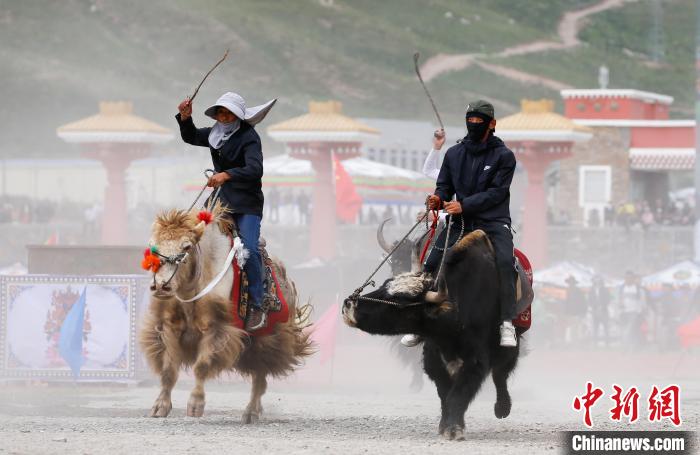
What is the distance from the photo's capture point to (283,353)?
12.6 m

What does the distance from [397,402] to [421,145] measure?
160ft

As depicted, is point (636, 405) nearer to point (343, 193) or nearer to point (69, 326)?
point (69, 326)

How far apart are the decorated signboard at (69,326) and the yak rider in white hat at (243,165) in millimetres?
7036

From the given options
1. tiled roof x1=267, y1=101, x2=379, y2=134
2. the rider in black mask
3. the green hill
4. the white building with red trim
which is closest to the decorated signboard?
the rider in black mask

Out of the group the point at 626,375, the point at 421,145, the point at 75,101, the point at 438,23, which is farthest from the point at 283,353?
the point at 438,23

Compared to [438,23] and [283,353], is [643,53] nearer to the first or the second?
[438,23]

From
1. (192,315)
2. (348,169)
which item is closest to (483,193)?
(192,315)

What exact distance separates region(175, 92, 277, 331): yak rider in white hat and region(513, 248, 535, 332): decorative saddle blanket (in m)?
1.91

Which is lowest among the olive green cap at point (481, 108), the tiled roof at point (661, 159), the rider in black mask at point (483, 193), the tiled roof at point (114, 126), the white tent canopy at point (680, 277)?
the rider in black mask at point (483, 193)

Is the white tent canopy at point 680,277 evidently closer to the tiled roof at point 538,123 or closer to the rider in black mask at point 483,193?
the tiled roof at point 538,123

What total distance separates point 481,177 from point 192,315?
2263 mm

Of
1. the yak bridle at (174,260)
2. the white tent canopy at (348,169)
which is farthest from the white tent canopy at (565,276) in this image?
the yak bridle at (174,260)

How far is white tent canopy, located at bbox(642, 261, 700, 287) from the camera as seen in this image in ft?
97.1

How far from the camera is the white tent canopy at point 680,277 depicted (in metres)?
29.6
